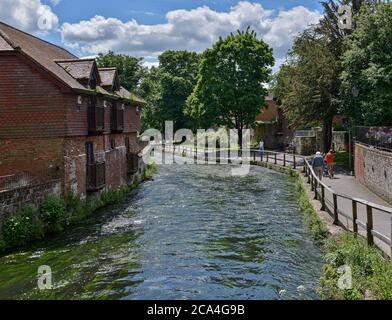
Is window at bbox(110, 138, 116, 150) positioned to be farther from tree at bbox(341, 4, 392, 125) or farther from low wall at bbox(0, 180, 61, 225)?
tree at bbox(341, 4, 392, 125)

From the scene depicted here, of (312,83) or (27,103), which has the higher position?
(312,83)

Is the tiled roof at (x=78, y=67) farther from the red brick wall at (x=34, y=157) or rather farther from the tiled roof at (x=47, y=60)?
the red brick wall at (x=34, y=157)

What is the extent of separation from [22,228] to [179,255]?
5232 millimetres

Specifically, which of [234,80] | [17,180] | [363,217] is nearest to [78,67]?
[17,180]

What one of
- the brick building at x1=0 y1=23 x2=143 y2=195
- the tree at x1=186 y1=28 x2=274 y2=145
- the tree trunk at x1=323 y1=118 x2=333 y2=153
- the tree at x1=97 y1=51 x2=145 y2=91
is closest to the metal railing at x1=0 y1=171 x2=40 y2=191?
the brick building at x1=0 y1=23 x2=143 y2=195

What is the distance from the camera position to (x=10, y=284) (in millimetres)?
11047

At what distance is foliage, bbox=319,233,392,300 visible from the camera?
808 centimetres

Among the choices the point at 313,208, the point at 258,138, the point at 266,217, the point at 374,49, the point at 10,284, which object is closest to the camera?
the point at 10,284

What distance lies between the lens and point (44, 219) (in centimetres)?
1600

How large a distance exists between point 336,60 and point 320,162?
13978 mm

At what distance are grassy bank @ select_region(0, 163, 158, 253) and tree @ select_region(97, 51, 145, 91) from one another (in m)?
57.3

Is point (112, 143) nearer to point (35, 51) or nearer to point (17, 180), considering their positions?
point (35, 51)
